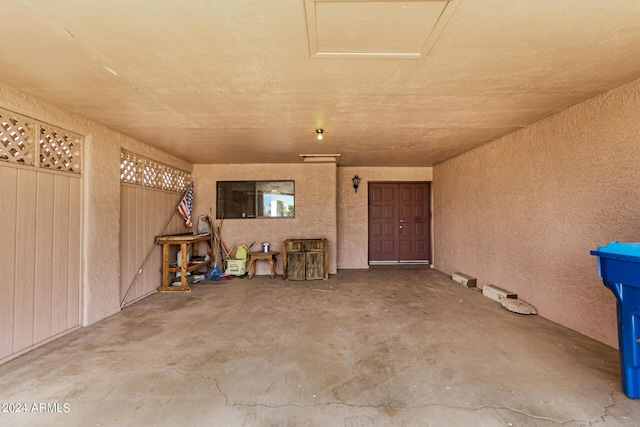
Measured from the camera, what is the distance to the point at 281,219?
6.04m

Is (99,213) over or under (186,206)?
under

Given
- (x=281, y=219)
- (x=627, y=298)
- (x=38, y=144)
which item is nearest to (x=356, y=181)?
(x=281, y=219)

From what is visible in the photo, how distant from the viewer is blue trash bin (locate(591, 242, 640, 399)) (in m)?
1.74

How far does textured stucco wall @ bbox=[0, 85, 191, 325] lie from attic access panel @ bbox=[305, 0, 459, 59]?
3.12 meters

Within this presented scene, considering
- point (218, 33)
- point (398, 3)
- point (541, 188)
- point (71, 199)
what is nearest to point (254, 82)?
point (218, 33)

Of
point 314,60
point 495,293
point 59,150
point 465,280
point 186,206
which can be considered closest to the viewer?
point 314,60

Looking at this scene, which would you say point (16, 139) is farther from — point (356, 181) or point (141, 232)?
point (356, 181)

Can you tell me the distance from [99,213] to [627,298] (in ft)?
17.3

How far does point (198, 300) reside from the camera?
163 inches

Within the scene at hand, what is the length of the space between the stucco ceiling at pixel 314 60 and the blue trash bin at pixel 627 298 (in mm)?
1462

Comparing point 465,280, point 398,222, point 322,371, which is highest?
point 398,222

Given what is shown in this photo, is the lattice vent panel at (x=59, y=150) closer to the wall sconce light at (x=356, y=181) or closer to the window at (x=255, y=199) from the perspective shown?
the window at (x=255, y=199)

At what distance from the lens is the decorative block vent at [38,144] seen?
8.00ft

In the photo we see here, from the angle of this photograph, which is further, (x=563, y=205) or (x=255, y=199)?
(x=255, y=199)
